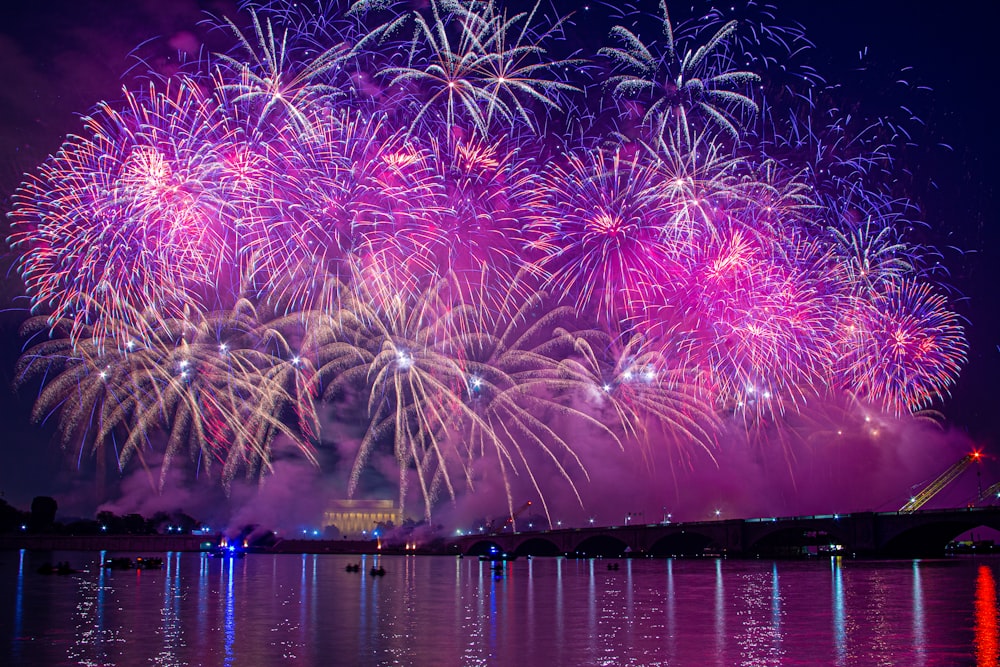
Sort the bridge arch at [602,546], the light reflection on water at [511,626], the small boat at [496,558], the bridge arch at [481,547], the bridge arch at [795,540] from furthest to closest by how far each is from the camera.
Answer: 1. the bridge arch at [481,547]
2. the bridge arch at [602,546]
3. the small boat at [496,558]
4. the bridge arch at [795,540]
5. the light reflection on water at [511,626]

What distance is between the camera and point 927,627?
1422 inches

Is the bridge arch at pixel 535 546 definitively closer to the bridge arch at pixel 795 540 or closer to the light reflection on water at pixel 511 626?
the bridge arch at pixel 795 540

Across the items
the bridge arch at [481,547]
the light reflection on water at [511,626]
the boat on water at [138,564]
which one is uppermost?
the light reflection on water at [511,626]

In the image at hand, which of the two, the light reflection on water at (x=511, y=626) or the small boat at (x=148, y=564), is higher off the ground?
the light reflection on water at (x=511, y=626)

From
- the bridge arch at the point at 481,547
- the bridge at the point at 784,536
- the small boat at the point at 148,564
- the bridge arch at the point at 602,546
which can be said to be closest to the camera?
the small boat at the point at 148,564

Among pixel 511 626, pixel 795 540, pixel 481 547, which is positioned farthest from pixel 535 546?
pixel 511 626

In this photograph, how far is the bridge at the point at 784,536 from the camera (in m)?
115

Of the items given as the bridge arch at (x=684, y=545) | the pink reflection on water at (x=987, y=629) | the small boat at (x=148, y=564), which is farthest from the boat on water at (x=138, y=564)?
the pink reflection on water at (x=987, y=629)

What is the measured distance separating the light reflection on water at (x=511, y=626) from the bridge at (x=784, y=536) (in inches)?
2095

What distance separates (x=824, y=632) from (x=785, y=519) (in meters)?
99.3

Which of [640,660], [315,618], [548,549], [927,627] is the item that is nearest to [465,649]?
[640,660]

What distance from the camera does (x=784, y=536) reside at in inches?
5743

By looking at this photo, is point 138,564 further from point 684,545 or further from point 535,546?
point 684,545

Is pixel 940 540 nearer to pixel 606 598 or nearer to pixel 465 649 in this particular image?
pixel 606 598
